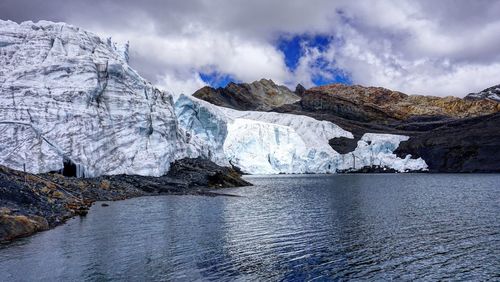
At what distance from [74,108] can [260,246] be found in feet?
108

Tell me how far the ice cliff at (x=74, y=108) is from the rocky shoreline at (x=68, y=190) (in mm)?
2464

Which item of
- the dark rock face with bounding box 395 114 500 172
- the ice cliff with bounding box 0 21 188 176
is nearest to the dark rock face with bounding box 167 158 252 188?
the ice cliff with bounding box 0 21 188 176

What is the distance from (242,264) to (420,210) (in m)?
21.9

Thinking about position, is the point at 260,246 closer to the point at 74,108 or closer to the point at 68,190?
the point at 68,190

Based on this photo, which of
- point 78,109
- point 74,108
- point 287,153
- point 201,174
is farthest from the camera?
point 287,153

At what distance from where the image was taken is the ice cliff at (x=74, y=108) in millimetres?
40781

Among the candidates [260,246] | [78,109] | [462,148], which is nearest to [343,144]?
[462,148]

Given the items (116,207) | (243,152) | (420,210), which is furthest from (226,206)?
(243,152)

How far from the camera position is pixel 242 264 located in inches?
669

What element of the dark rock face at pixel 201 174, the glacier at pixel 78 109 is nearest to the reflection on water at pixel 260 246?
the glacier at pixel 78 109

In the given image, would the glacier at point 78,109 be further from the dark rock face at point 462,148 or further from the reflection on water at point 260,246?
the dark rock face at point 462,148

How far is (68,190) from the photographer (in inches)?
1375

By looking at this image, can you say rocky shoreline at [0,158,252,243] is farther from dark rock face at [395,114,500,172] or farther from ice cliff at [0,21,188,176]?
dark rock face at [395,114,500,172]

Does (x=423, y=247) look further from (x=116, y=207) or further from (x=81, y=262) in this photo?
(x=116, y=207)
